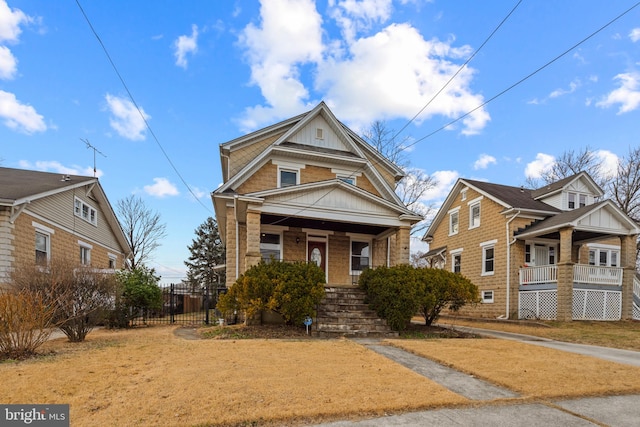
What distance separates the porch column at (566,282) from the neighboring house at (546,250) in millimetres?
36

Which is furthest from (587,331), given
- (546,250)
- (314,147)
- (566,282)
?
(314,147)

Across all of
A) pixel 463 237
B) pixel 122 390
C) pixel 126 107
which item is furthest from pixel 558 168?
pixel 122 390

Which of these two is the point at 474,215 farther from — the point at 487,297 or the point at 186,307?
the point at 186,307

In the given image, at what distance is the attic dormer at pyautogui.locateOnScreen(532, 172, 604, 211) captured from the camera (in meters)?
19.7

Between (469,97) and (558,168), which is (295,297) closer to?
(469,97)

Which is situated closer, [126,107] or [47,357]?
[47,357]

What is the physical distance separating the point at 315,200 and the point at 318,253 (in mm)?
3668

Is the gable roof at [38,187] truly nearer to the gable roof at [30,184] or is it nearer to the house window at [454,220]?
the gable roof at [30,184]

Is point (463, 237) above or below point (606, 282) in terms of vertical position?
above

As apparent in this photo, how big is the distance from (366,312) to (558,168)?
3049 centimetres

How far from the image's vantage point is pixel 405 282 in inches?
427

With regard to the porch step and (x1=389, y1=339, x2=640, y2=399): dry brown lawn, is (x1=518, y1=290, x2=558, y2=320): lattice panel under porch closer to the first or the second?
(x1=389, y1=339, x2=640, y2=399): dry brown lawn

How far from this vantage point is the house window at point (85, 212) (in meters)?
17.9

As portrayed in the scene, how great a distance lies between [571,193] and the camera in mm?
19938
